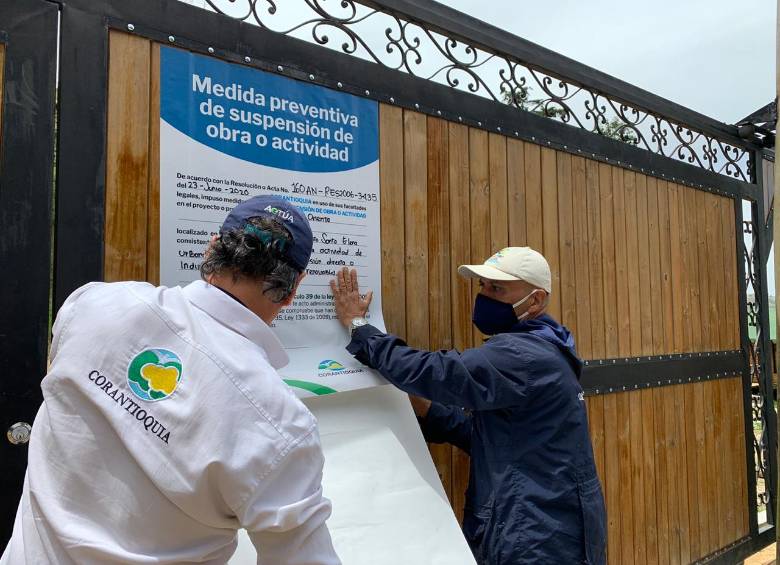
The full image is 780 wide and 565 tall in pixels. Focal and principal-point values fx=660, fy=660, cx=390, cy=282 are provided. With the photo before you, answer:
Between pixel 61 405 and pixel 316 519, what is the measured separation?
1.62ft

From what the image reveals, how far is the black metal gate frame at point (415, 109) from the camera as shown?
6.23ft

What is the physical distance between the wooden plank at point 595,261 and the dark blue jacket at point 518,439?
116cm

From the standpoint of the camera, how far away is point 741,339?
4734 mm

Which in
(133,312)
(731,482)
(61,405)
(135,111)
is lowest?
(731,482)

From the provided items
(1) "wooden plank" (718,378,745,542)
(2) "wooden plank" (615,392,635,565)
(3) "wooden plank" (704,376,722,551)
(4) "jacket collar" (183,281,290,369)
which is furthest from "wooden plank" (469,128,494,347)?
(1) "wooden plank" (718,378,745,542)

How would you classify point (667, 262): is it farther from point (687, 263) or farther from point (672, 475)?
point (672, 475)

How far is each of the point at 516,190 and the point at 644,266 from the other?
120 centimetres

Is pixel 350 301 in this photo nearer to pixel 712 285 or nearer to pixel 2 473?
pixel 2 473

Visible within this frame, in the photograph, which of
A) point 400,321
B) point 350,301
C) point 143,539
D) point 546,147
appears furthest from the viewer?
point 546,147

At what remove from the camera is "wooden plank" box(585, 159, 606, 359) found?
3.50 m

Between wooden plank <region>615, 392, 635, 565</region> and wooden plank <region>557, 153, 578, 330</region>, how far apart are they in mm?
602

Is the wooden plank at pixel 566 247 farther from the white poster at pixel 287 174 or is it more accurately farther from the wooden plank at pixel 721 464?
the wooden plank at pixel 721 464

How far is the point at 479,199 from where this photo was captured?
2994 millimetres

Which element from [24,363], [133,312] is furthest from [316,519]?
[24,363]
